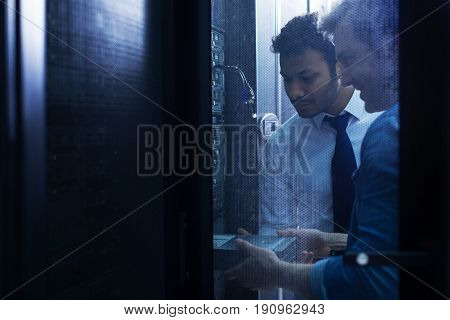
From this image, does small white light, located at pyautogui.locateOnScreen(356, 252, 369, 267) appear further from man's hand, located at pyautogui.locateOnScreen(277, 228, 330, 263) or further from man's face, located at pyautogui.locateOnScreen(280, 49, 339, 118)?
man's face, located at pyautogui.locateOnScreen(280, 49, 339, 118)

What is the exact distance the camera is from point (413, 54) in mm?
1011

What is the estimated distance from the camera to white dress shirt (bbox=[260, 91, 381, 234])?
113 centimetres

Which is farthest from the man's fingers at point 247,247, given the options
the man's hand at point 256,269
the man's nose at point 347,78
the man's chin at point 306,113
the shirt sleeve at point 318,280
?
the man's nose at point 347,78

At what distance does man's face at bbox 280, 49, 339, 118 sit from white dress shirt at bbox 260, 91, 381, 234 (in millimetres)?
25

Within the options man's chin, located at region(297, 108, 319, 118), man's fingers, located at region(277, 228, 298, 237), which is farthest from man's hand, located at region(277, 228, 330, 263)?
man's chin, located at region(297, 108, 319, 118)

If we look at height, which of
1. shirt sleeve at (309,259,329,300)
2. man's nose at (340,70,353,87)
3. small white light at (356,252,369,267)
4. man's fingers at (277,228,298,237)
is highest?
man's nose at (340,70,353,87)

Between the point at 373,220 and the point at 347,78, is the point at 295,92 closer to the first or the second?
the point at 347,78

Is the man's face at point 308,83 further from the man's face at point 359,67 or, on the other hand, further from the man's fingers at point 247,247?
the man's fingers at point 247,247

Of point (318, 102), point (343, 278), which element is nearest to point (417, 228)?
point (343, 278)

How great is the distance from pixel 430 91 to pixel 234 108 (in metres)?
0.42

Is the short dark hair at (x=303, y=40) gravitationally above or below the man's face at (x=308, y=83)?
above

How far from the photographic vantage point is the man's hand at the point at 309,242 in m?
1.13

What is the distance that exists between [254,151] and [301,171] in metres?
0.12

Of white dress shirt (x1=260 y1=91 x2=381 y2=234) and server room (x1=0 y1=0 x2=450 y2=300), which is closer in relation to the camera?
server room (x1=0 y1=0 x2=450 y2=300)
